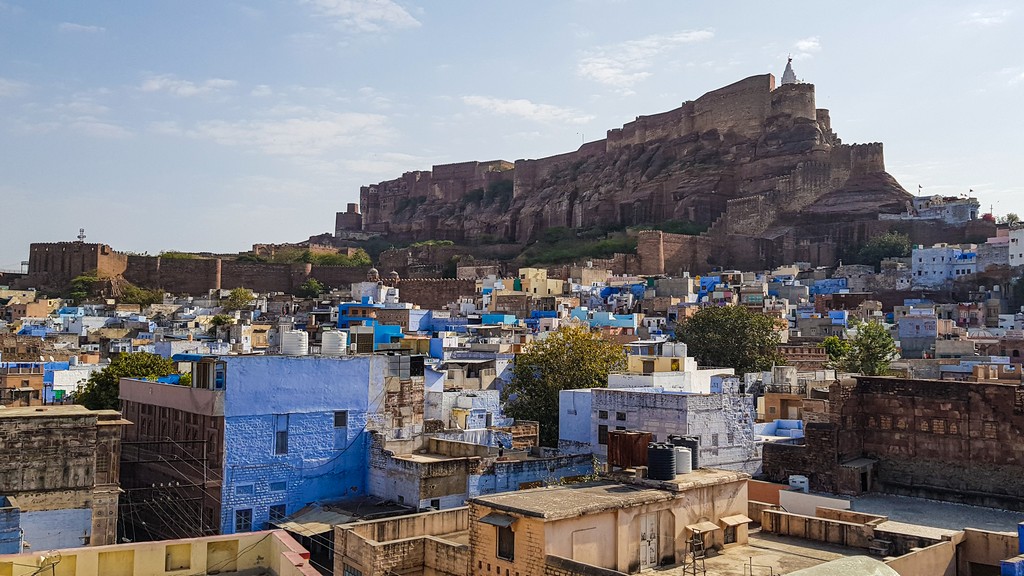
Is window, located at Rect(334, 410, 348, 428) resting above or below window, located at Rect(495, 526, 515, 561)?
above

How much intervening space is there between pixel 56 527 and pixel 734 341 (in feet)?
75.8

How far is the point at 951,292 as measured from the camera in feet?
153

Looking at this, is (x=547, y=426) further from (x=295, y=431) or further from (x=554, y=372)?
(x=295, y=431)

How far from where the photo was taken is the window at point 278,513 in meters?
12.9

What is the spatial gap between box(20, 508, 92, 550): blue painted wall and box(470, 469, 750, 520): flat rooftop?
6.00 metres

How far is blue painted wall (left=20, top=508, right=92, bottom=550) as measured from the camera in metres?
11.3

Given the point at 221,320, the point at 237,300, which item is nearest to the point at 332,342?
the point at 221,320

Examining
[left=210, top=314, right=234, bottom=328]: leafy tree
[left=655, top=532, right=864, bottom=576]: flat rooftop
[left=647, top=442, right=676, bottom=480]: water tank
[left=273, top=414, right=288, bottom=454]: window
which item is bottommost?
[left=655, top=532, right=864, bottom=576]: flat rooftop

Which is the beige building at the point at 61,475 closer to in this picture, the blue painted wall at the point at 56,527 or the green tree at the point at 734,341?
the blue painted wall at the point at 56,527

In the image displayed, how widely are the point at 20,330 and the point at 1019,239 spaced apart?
45652mm

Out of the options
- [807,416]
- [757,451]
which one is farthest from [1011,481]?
[807,416]

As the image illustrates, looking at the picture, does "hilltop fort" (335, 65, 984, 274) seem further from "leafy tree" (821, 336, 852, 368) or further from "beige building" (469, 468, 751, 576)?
"beige building" (469, 468, 751, 576)

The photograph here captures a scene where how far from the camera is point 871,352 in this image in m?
29.4

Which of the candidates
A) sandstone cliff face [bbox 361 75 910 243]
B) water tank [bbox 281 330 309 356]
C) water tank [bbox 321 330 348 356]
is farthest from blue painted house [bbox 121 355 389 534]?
sandstone cliff face [bbox 361 75 910 243]
